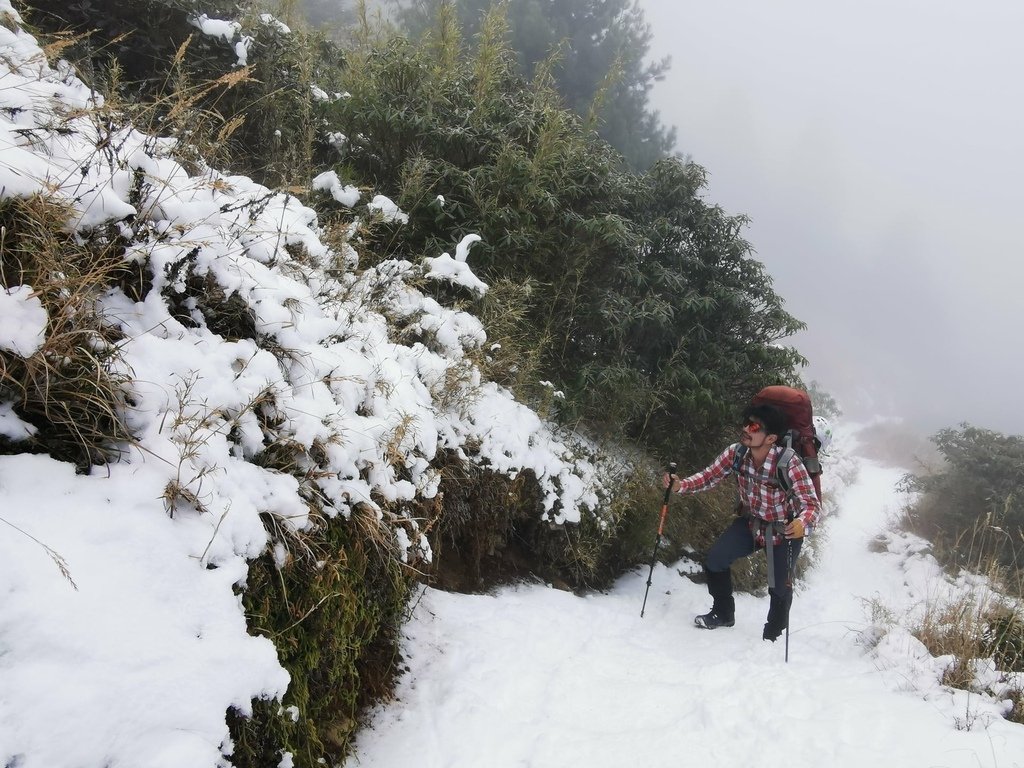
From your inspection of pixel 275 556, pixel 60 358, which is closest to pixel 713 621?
pixel 275 556

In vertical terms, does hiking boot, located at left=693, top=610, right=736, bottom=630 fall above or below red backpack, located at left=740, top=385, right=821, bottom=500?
below

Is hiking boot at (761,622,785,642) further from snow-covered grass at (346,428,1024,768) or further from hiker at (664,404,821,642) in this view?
snow-covered grass at (346,428,1024,768)

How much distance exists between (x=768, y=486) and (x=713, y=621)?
128cm

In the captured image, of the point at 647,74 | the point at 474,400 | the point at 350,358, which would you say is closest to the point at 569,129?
the point at 474,400

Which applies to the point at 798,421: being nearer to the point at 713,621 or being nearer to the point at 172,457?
the point at 713,621

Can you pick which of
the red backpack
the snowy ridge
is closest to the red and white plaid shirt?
the red backpack

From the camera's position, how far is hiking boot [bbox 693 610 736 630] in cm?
458

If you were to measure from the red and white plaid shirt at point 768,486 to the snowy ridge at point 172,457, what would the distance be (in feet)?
8.32

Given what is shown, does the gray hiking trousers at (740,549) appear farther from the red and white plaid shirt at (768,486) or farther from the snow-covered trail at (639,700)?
the snow-covered trail at (639,700)

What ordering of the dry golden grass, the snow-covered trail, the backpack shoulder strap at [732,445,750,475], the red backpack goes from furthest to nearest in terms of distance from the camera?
the backpack shoulder strap at [732,445,750,475] < the red backpack < the snow-covered trail < the dry golden grass

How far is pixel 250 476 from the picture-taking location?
1943 mm

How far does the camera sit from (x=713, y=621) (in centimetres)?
460

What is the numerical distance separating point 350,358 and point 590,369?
350 centimetres

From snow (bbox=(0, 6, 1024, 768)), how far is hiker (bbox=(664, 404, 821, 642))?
0.38 meters
